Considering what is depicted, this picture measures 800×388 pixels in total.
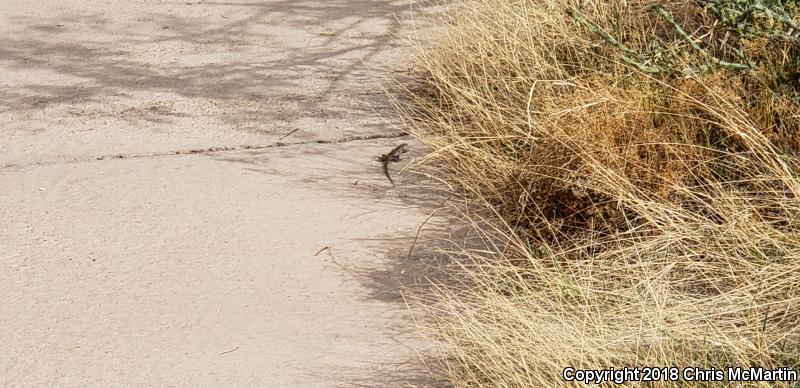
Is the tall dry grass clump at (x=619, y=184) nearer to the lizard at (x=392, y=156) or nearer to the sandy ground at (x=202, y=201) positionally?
the lizard at (x=392, y=156)

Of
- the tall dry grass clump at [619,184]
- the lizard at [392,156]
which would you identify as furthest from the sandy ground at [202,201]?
the tall dry grass clump at [619,184]

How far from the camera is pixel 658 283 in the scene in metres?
3.26

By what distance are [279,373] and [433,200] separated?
1.20 meters

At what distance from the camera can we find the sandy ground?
3.25 meters

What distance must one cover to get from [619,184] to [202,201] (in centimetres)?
144

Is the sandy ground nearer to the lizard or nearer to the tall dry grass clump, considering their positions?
the lizard

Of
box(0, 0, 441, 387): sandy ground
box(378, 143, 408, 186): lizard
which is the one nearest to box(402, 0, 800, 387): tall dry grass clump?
box(378, 143, 408, 186): lizard

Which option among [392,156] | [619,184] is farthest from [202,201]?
[619,184]

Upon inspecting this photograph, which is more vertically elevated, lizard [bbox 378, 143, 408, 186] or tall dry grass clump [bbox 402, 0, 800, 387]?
tall dry grass clump [bbox 402, 0, 800, 387]

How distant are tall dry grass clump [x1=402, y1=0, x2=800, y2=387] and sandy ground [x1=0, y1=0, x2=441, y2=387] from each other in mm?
263

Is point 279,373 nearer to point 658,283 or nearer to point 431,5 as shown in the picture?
point 658,283

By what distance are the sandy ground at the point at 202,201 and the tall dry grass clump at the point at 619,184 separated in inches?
10.4

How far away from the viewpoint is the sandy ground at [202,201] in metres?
3.25

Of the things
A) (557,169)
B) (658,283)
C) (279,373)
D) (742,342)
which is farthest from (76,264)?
(742,342)
